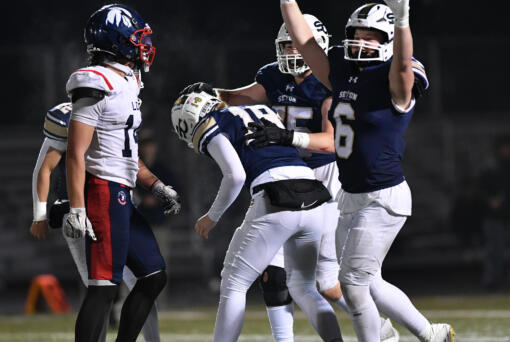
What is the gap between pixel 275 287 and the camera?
442 cm

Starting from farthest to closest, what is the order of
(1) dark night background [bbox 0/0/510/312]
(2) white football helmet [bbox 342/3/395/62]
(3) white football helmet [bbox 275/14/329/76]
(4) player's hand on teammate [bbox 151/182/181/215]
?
1. (1) dark night background [bbox 0/0/510/312]
2. (3) white football helmet [bbox 275/14/329/76]
3. (4) player's hand on teammate [bbox 151/182/181/215]
4. (2) white football helmet [bbox 342/3/395/62]

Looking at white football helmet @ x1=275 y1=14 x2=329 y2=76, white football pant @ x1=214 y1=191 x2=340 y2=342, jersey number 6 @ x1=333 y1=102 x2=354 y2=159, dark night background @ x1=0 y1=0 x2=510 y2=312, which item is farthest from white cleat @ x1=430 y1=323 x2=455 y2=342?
dark night background @ x1=0 y1=0 x2=510 y2=312

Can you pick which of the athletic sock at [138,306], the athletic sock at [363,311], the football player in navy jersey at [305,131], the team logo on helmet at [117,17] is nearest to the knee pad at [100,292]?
the athletic sock at [138,306]

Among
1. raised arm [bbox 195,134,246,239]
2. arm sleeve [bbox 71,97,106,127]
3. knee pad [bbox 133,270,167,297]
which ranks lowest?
knee pad [bbox 133,270,167,297]

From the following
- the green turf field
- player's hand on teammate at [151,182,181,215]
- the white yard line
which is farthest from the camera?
the green turf field

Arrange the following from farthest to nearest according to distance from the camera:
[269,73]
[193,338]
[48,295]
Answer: [48,295]
[193,338]
[269,73]

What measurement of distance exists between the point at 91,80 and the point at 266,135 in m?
0.78

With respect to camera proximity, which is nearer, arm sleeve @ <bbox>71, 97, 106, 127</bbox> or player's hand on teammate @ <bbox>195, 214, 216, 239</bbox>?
arm sleeve @ <bbox>71, 97, 106, 127</bbox>

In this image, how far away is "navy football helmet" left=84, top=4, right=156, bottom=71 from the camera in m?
3.92

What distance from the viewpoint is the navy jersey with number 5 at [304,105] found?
4.61m

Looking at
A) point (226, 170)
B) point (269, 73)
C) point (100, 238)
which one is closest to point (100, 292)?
point (100, 238)

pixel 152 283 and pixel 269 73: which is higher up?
pixel 269 73

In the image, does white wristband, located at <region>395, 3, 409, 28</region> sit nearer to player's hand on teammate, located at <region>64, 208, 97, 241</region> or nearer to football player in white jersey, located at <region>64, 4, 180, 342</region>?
football player in white jersey, located at <region>64, 4, 180, 342</region>

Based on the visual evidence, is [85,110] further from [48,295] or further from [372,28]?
[48,295]
